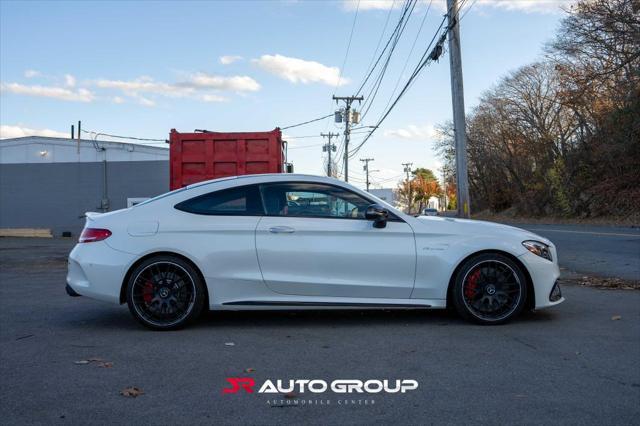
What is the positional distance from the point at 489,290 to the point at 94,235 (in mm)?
3804

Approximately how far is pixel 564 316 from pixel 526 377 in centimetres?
233

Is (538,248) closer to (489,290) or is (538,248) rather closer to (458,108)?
(489,290)

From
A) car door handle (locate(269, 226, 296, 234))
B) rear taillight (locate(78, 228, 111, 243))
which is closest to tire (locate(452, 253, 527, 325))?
car door handle (locate(269, 226, 296, 234))

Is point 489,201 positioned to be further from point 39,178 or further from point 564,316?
point 564,316

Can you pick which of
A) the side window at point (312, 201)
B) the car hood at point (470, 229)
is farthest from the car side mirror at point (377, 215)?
the car hood at point (470, 229)

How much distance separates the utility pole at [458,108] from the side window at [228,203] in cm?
888

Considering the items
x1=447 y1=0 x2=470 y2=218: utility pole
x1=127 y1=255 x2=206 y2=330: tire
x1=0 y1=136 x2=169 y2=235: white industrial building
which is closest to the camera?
x1=127 y1=255 x2=206 y2=330: tire

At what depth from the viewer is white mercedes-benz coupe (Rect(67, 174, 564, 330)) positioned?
566cm

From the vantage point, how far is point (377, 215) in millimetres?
5672

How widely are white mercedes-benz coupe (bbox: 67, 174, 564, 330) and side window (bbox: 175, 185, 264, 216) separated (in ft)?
0.05

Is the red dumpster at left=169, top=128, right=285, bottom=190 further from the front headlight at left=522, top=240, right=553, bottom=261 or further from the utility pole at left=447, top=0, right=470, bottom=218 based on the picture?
the front headlight at left=522, top=240, right=553, bottom=261

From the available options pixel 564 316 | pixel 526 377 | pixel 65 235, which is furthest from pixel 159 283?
pixel 65 235

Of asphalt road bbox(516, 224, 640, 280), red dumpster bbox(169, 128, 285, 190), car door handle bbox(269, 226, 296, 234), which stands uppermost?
red dumpster bbox(169, 128, 285, 190)

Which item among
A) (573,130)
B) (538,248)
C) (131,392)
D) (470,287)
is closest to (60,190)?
(470,287)
